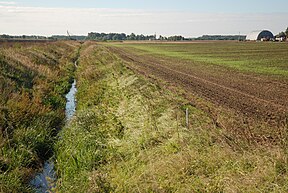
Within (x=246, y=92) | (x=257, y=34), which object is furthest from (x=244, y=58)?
(x=257, y=34)

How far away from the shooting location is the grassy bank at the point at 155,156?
6.50 m

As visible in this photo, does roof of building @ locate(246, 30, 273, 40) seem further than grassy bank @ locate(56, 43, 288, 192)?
Yes

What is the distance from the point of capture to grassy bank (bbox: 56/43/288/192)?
6.50 meters

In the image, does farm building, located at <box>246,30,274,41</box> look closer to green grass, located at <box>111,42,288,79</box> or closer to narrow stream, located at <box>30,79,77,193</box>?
green grass, located at <box>111,42,288,79</box>

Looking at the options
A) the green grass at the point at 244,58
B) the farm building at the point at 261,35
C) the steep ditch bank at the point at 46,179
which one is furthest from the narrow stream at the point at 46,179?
the farm building at the point at 261,35

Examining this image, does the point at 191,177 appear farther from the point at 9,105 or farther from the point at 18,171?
the point at 9,105

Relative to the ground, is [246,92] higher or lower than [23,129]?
lower

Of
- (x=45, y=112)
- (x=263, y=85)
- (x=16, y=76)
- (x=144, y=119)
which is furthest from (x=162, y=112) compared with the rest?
(x=263, y=85)

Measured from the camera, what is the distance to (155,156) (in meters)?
8.46

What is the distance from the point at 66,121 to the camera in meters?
14.3

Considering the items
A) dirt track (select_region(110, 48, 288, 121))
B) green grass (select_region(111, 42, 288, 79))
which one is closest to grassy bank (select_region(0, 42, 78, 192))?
dirt track (select_region(110, 48, 288, 121))

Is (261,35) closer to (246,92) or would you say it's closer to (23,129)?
(246,92)

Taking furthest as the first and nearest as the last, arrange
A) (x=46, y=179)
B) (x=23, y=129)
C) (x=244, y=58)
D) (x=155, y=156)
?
(x=244, y=58)
(x=23, y=129)
(x=46, y=179)
(x=155, y=156)

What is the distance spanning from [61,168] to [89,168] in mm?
1143
